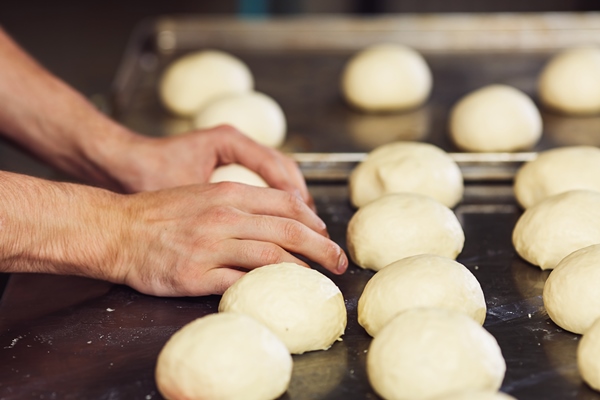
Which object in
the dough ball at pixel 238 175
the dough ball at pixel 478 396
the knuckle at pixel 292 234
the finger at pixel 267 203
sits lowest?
the dough ball at pixel 478 396

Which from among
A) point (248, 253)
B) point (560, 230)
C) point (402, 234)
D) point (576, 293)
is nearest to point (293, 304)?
point (248, 253)

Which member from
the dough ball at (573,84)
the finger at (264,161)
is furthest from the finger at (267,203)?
the dough ball at (573,84)

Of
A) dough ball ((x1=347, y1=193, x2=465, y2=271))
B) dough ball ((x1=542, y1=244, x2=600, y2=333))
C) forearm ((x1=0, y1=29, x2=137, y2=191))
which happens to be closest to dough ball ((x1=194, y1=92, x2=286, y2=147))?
forearm ((x1=0, y1=29, x2=137, y2=191))

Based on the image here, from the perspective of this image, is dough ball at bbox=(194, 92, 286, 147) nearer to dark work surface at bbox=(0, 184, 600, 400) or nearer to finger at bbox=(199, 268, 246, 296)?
dark work surface at bbox=(0, 184, 600, 400)

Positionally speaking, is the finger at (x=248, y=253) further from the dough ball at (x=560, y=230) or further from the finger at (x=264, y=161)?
the dough ball at (x=560, y=230)

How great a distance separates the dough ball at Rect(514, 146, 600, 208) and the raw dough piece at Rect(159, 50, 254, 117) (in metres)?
1.08

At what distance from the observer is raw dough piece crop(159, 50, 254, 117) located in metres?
2.60

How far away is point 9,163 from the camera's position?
314 cm

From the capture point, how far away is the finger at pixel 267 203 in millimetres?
1536

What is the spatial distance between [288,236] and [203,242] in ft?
0.51

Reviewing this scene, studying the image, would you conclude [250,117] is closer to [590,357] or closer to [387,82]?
[387,82]

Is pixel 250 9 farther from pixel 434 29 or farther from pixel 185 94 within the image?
pixel 185 94

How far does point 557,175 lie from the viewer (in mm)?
1887

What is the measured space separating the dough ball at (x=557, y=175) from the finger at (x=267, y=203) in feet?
2.01
